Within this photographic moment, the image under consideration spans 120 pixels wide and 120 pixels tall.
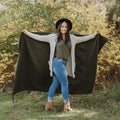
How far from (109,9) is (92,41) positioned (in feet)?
14.1

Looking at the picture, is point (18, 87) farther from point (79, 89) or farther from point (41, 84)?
point (79, 89)

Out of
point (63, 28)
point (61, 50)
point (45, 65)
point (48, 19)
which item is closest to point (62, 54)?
point (61, 50)

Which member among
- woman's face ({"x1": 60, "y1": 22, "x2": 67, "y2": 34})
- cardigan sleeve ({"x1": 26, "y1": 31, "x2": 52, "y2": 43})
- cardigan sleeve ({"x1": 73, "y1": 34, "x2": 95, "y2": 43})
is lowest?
cardigan sleeve ({"x1": 73, "y1": 34, "x2": 95, "y2": 43})

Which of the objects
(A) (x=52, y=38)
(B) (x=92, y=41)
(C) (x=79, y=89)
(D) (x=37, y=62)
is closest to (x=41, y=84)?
(D) (x=37, y=62)

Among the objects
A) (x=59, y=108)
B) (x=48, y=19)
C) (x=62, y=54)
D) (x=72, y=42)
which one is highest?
(x=48, y=19)

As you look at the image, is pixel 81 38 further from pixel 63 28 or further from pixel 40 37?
pixel 40 37

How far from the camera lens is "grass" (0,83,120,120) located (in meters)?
3.56

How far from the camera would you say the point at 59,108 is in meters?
4.15

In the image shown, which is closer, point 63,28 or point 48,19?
point 63,28

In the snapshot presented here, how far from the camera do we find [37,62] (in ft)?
14.2

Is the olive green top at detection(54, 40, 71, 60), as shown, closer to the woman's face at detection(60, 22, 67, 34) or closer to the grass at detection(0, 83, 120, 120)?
the woman's face at detection(60, 22, 67, 34)

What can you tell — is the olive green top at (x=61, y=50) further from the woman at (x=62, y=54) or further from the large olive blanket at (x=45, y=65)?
the large olive blanket at (x=45, y=65)

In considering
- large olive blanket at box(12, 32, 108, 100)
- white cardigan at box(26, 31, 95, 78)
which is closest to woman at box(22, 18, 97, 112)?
white cardigan at box(26, 31, 95, 78)

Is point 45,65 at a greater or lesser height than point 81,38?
lesser
